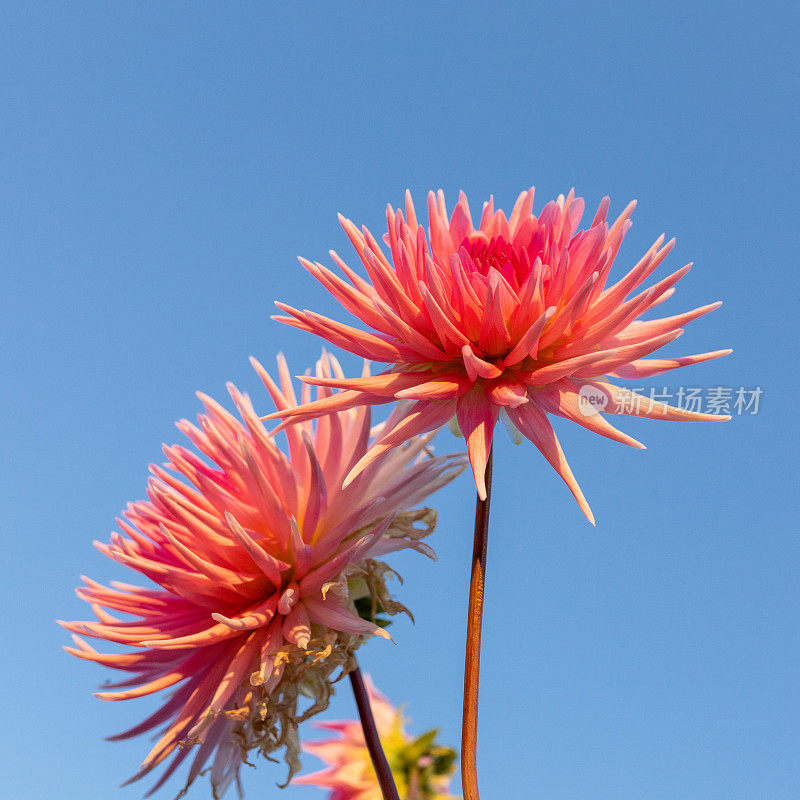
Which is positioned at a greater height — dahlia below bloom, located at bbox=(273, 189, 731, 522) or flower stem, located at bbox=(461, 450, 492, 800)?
dahlia below bloom, located at bbox=(273, 189, 731, 522)

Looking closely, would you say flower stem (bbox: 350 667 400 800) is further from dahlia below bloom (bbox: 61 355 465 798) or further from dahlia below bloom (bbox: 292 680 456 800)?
dahlia below bloom (bbox: 292 680 456 800)

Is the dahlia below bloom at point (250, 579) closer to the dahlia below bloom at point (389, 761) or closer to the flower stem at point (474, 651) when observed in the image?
the flower stem at point (474, 651)

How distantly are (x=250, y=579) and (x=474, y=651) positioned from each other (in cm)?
53

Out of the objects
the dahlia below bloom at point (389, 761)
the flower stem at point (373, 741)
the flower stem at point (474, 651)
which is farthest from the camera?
the dahlia below bloom at point (389, 761)

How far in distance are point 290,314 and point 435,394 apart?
344mm

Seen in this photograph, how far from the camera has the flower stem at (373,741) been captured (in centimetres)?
159

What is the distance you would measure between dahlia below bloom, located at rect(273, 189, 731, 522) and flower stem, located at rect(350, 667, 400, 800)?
495 mm

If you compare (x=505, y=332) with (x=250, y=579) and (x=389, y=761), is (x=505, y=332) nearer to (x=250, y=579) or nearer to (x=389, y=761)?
(x=250, y=579)

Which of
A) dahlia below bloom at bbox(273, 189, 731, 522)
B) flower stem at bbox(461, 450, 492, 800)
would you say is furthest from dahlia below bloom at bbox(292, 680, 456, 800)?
dahlia below bloom at bbox(273, 189, 731, 522)

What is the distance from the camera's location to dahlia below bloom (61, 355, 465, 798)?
1.65 m

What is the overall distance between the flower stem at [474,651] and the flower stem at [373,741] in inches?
10.6

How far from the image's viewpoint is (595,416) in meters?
1.50

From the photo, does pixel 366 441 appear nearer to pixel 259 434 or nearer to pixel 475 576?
pixel 259 434

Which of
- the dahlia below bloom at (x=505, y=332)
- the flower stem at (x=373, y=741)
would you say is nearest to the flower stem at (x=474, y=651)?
the dahlia below bloom at (x=505, y=332)
